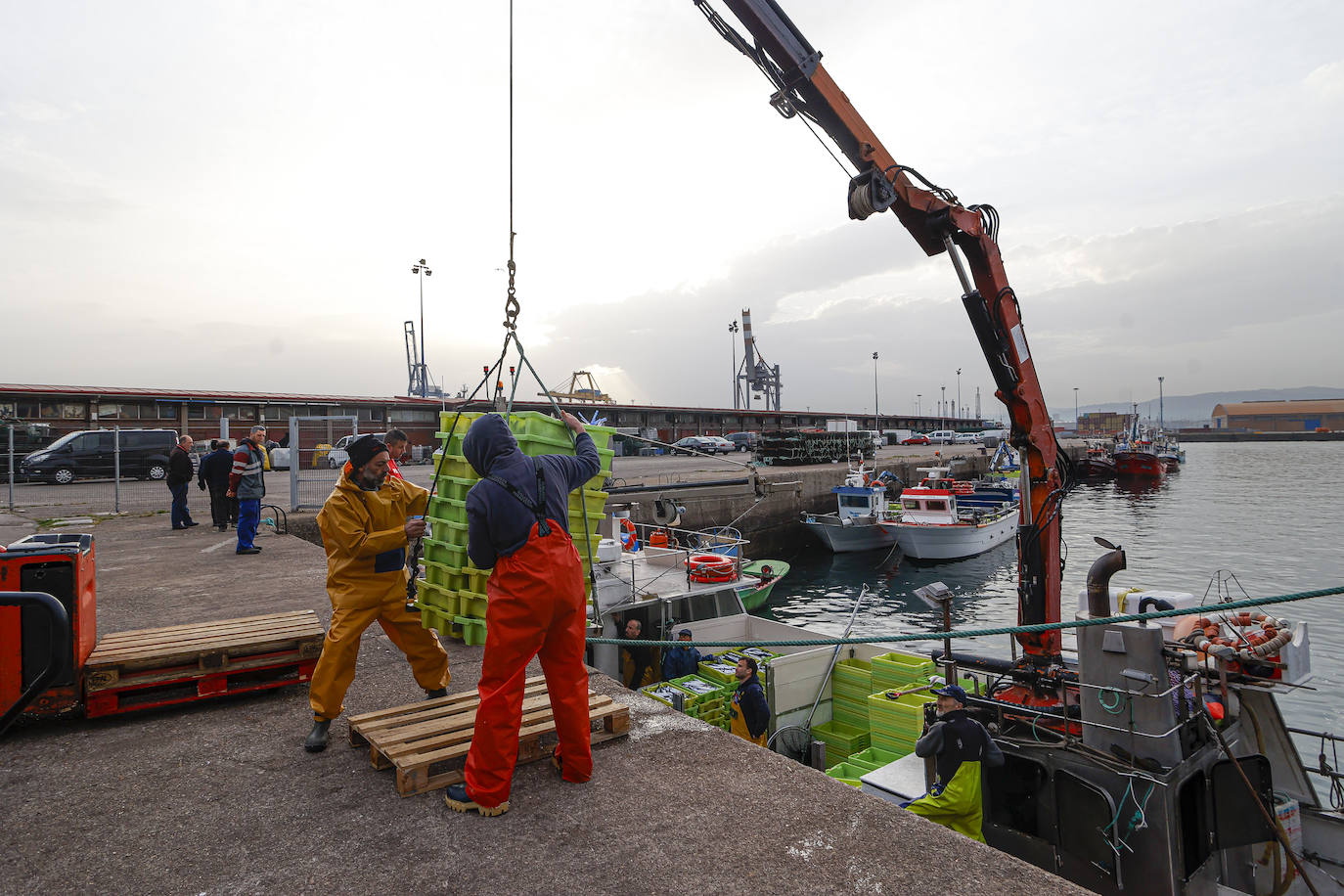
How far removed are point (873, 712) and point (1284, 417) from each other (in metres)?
209

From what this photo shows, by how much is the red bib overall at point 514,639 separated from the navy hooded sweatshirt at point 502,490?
0.07 m

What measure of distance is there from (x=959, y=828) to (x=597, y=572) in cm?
602

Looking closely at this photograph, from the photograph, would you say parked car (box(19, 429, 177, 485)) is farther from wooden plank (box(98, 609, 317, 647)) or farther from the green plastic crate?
the green plastic crate

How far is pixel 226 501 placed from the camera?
12.7 metres

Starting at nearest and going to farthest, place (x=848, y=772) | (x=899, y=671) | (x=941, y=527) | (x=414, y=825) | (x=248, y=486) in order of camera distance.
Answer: (x=414, y=825) < (x=848, y=772) < (x=899, y=671) < (x=248, y=486) < (x=941, y=527)

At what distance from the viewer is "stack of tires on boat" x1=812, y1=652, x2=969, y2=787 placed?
7.25 meters

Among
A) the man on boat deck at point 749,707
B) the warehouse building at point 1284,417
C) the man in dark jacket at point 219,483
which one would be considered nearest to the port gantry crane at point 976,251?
the man on boat deck at point 749,707

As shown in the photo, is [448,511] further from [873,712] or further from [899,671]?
[899,671]

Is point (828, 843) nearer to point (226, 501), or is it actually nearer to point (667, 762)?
point (667, 762)

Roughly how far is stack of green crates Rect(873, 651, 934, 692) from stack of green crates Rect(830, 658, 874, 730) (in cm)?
15

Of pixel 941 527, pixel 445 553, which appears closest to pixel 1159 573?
pixel 941 527

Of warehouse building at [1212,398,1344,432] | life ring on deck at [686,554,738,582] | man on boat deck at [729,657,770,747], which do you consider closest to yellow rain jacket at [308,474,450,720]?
man on boat deck at [729,657,770,747]

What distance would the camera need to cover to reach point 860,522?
25.8 m

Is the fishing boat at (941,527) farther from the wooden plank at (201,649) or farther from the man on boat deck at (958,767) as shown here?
the wooden plank at (201,649)
